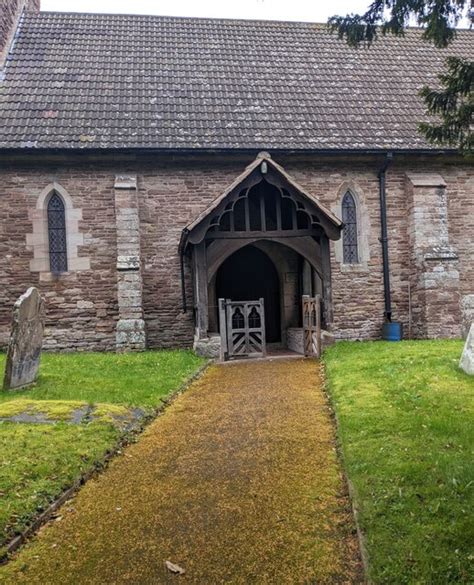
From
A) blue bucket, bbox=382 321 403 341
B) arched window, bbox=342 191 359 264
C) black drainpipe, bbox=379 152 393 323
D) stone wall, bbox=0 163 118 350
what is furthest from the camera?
arched window, bbox=342 191 359 264

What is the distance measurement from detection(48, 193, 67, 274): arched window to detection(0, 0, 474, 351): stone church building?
0.13 ft

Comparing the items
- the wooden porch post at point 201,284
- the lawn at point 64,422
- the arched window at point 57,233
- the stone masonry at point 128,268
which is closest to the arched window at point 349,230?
the wooden porch post at point 201,284

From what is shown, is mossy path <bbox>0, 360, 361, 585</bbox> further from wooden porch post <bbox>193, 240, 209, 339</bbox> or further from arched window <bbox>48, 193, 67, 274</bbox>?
arched window <bbox>48, 193, 67, 274</bbox>

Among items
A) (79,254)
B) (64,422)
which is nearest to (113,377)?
(64,422)

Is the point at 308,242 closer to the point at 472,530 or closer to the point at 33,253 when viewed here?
the point at 33,253

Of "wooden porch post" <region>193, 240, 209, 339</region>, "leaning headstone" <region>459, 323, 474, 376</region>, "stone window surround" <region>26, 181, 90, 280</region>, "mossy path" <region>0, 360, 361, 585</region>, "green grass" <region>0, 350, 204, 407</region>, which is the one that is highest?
"stone window surround" <region>26, 181, 90, 280</region>

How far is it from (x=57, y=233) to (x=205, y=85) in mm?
6893

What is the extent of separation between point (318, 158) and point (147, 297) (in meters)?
6.48

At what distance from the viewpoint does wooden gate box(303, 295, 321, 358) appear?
1235cm

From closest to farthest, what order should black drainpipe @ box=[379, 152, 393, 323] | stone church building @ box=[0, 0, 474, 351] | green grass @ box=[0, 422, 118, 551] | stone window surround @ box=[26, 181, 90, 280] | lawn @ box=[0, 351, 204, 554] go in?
green grass @ box=[0, 422, 118, 551] → lawn @ box=[0, 351, 204, 554] → stone church building @ box=[0, 0, 474, 351] → stone window surround @ box=[26, 181, 90, 280] → black drainpipe @ box=[379, 152, 393, 323]

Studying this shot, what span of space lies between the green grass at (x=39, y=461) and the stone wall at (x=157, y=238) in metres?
8.70

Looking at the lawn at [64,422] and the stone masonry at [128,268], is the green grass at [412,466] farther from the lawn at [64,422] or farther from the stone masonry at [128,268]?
the stone masonry at [128,268]

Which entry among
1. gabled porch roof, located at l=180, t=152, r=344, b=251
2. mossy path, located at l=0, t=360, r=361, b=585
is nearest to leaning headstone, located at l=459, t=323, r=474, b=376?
mossy path, located at l=0, t=360, r=361, b=585

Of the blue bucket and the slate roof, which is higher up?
the slate roof
